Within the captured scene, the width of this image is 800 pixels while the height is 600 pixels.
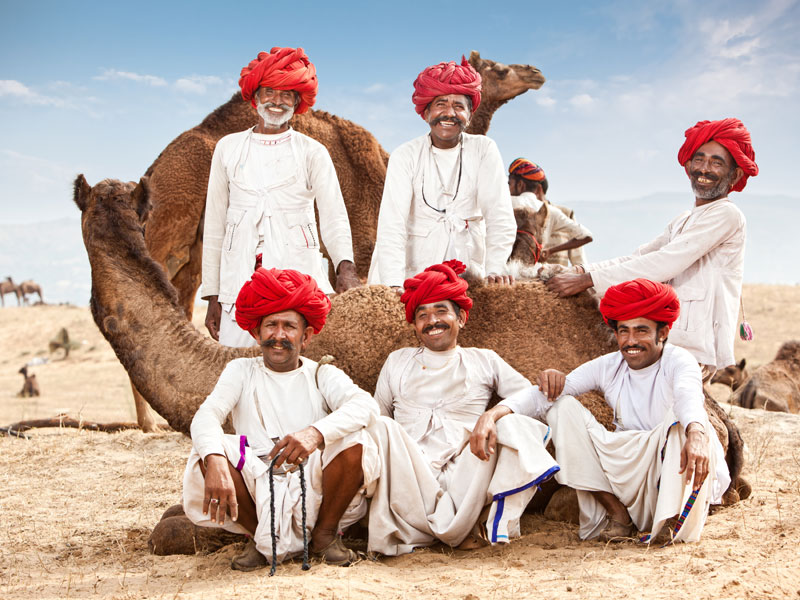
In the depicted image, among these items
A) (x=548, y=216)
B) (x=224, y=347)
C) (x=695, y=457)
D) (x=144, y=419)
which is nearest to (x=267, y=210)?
(x=224, y=347)

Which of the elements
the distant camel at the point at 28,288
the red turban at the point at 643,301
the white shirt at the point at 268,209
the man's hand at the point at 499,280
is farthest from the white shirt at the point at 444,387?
the distant camel at the point at 28,288

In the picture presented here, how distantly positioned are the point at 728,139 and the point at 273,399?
2.99m

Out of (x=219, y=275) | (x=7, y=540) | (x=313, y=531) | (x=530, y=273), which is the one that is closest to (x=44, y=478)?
(x=7, y=540)

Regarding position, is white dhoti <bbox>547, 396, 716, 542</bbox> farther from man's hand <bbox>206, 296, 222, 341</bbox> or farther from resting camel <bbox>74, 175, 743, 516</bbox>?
man's hand <bbox>206, 296, 222, 341</bbox>

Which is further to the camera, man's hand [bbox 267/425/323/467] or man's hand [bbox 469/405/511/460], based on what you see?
man's hand [bbox 469/405/511/460]

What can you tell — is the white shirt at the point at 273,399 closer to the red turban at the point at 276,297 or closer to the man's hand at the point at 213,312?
the red turban at the point at 276,297

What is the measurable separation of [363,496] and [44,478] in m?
3.43

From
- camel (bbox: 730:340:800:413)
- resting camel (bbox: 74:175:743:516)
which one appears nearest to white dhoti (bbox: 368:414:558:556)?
resting camel (bbox: 74:175:743:516)

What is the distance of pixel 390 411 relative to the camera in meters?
4.49

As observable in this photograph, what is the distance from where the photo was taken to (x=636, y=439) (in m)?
3.94

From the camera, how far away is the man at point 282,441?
353cm

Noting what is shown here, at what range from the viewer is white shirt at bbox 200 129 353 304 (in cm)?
535

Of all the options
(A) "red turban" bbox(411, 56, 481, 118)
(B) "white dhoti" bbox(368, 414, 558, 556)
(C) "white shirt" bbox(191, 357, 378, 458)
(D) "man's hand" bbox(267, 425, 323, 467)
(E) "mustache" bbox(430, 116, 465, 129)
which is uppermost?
(A) "red turban" bbox(411, 56, 481, 118)

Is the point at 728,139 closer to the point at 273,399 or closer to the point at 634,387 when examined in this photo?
the point at 634,387
